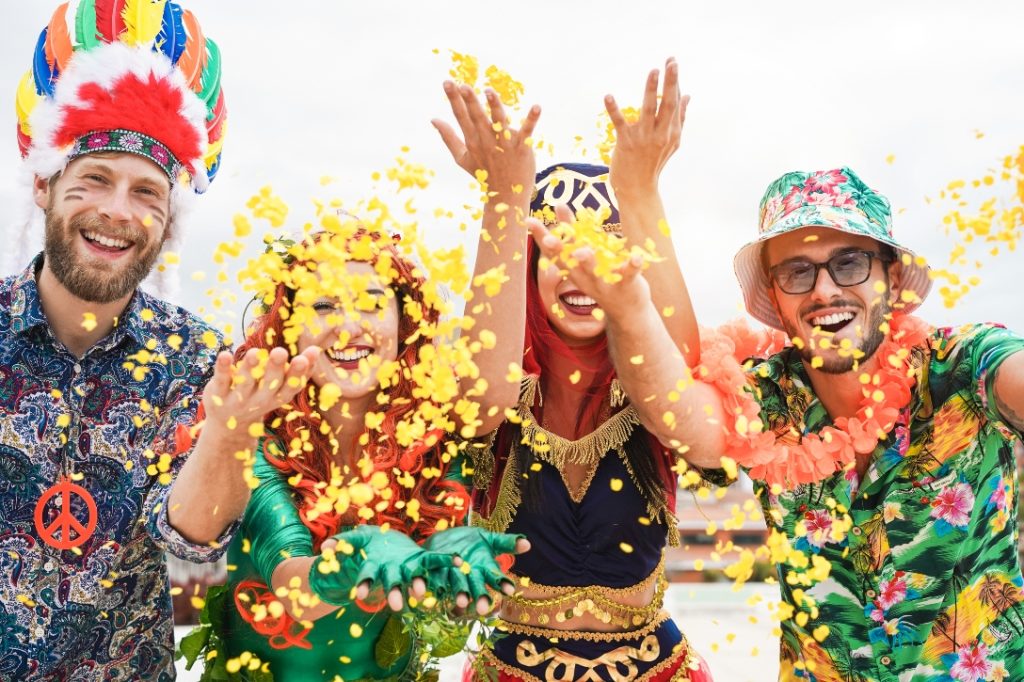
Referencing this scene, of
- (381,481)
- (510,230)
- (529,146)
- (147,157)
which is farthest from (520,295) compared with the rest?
(147,157)

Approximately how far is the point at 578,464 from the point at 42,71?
2.31 m

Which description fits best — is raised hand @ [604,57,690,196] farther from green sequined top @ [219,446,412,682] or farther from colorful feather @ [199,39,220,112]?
colorful feather @ [199,39,220,112]

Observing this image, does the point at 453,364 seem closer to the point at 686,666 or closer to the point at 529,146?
the point at 529,146

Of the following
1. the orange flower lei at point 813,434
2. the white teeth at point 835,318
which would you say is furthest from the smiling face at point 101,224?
the white teeth at point 835,318

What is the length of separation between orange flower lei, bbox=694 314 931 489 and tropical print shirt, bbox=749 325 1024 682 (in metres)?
0.06

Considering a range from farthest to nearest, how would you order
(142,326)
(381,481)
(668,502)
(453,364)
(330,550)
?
1. (142,326)
2. (668,502)
3. (453,364)
4. (381,481)
5. (330,550)

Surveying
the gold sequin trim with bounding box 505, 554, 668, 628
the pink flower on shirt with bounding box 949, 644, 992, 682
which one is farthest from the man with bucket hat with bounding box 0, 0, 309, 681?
the pink flower on shirt with bounding box 949, 644, 992, 682

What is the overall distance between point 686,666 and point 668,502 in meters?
0.51

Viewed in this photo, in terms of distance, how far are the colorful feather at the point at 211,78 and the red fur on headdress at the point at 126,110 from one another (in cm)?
16

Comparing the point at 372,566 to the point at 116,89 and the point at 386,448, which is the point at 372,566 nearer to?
the point at 386,448

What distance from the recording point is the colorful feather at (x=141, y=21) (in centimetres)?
306

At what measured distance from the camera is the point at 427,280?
281 cm

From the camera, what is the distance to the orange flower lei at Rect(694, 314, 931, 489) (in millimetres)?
2770

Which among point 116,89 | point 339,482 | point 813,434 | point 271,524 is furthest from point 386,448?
point 116,89
